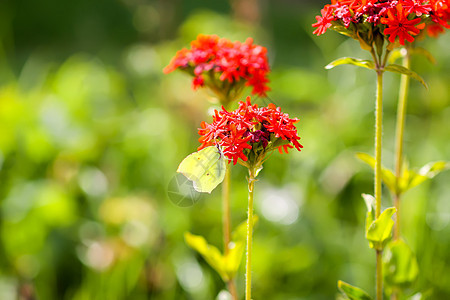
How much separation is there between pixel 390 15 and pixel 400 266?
51 centimetres

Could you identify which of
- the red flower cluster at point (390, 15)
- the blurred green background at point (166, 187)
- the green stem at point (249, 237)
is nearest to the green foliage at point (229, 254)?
the green stem at point (249, 237)

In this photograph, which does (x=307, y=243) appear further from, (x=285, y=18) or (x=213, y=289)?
(x=285, y=18)

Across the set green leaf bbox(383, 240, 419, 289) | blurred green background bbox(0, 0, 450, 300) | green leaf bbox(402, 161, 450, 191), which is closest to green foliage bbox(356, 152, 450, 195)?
green leaf bbox(402, 161, 450, 191)

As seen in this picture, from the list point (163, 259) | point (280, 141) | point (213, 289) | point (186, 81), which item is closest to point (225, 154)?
point (280, 141)

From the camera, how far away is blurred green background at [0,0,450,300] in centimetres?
162

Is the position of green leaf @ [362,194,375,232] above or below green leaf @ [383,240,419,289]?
above

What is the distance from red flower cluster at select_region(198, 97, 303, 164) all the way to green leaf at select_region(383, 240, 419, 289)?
15.5 inches

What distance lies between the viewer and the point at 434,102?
2385mm

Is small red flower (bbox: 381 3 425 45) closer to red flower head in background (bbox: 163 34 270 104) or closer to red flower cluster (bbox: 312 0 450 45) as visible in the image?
Answer: red flower cluster (bbox: 312 0 450 45)

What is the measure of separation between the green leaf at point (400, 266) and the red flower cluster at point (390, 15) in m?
0.43

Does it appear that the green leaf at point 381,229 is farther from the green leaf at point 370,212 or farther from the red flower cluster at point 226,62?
the red flower cluster at point 226,62

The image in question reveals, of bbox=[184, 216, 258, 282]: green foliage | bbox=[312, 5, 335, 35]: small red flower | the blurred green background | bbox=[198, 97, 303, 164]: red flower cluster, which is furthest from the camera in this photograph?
the blurred green background

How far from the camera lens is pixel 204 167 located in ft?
2.45

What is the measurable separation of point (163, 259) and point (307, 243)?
0.51 meters
